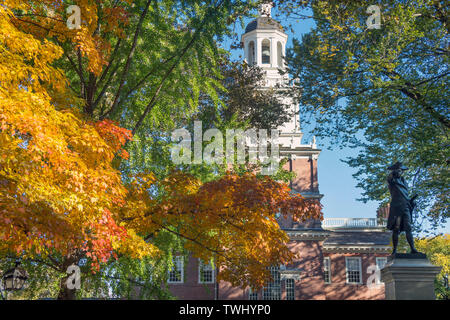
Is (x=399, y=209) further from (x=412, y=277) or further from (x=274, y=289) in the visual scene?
(x=274, y=289)

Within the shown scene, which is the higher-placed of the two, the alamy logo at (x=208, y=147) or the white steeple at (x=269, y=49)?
the white steeple at (x=269, y=49)

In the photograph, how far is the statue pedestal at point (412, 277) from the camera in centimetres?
1116

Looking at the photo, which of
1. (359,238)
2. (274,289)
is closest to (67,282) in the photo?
(274,289)

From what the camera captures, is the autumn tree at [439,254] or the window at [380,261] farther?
the autumn tree at [439,254]

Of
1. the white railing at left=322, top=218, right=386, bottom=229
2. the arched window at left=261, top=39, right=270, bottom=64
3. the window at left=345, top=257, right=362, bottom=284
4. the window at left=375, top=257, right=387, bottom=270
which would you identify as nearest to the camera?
the window at left=345, top=257, right=362, bottom=284

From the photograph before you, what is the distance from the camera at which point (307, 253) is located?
38625 millimetres

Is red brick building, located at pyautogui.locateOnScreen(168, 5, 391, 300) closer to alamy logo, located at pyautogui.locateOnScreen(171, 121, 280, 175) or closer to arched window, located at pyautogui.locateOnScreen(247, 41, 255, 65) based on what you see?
arched window, located at pyautogui.locateOnScreen(247, 41, 255, 65)

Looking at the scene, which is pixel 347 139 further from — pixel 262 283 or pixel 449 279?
pixel 449 279

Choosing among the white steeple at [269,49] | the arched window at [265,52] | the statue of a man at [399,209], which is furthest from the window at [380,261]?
the statue of a man at [399,209]

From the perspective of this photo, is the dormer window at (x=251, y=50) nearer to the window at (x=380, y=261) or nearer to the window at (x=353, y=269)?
the window at (x=353, y=269)

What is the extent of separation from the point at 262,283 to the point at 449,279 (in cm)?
4636

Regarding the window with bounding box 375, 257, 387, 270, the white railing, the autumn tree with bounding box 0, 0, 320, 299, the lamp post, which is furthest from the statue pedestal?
the white railing

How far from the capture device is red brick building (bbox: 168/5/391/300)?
124 feet

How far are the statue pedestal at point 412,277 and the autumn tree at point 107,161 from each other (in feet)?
8.61
